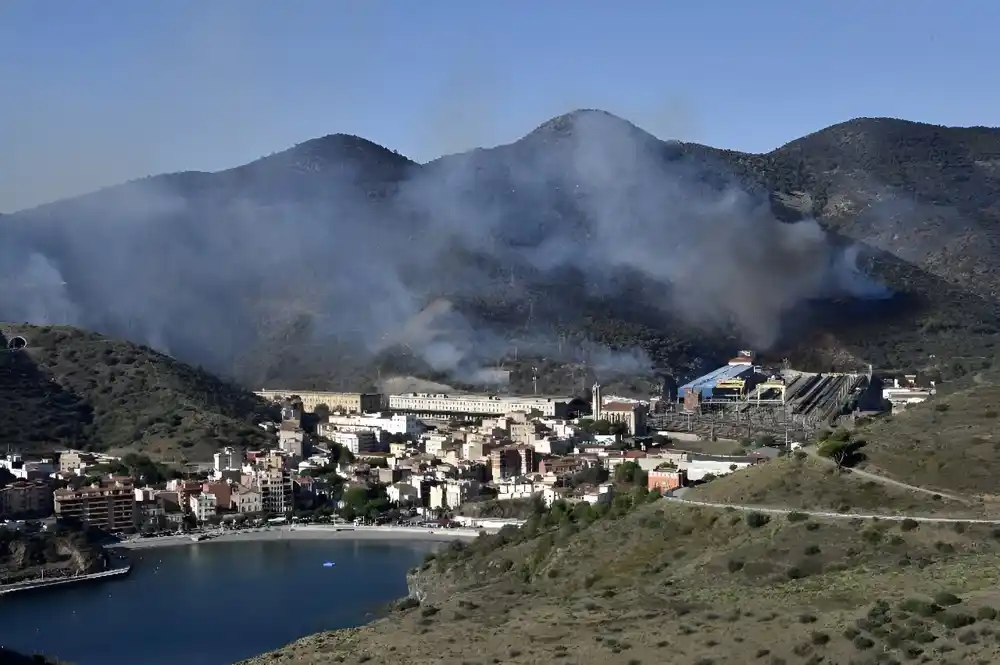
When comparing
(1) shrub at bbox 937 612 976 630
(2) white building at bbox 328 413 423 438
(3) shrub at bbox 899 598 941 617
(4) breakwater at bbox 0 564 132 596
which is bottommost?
(4) breakwater at bbox 0 564 132 596

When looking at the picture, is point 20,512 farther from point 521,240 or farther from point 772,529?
point 521,240

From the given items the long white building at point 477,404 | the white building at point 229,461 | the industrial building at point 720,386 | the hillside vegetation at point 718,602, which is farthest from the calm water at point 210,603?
the industrial building at point 720,386

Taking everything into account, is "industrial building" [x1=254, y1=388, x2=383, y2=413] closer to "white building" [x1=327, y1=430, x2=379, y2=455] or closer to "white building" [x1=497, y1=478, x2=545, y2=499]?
"white building" [x1=327, y1=430, x2=379, y2=455]

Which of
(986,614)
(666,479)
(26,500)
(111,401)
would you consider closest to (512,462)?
(666,479)

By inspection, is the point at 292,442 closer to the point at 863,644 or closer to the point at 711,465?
the point at 711,465

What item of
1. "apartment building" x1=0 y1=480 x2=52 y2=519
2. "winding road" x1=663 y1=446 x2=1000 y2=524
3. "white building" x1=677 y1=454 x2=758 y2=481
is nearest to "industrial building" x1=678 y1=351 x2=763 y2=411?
"white building" x1=677 y1=454 x2=758 y2=481

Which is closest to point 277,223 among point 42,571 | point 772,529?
point 42,571

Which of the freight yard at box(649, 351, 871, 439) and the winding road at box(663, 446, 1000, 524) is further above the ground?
the freight yard at box(649, 351, 871, 439)
